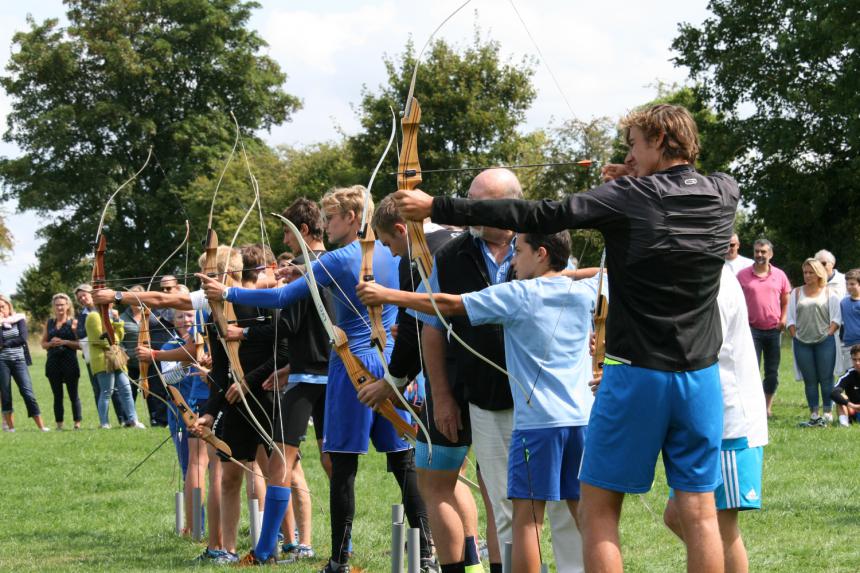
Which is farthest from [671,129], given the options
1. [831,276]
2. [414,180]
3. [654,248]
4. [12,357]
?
[12,357]

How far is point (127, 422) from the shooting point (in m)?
16.2

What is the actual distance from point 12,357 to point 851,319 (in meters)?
11.0

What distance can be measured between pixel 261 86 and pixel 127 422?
25248 mm

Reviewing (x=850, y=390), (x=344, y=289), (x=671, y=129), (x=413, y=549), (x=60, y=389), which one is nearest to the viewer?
(x=671, y=129)

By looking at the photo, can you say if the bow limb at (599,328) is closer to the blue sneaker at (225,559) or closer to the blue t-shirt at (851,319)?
the blue sneaker at (225,559)

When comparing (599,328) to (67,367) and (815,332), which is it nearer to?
(815,332)

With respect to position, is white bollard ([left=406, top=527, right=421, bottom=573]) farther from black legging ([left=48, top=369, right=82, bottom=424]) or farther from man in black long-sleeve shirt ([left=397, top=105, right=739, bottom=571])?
black legging ([left=48, top=369, right=82, bottom=424])

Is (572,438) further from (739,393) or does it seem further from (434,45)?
(434,45)

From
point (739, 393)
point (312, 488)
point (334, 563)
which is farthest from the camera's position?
point (312, 488)

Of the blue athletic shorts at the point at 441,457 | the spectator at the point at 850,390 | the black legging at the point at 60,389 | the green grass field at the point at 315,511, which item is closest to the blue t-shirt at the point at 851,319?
the spectator at the point at 850,390

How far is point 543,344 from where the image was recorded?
4.43 meters

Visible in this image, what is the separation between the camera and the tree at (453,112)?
26.8 metres

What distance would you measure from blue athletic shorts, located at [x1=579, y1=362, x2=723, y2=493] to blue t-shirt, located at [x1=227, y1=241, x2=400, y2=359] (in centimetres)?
201

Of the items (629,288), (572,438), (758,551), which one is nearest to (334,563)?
(572,438)
